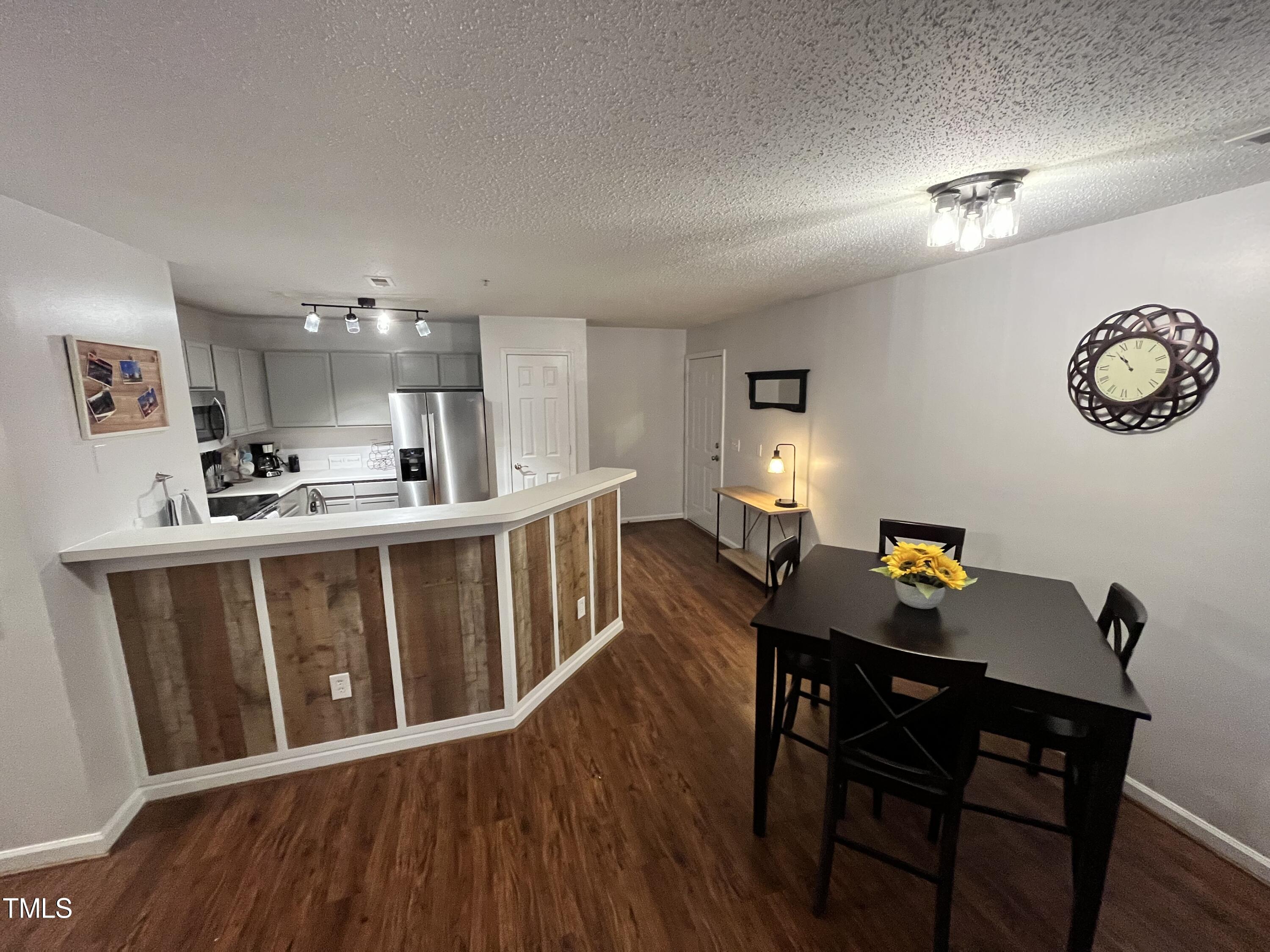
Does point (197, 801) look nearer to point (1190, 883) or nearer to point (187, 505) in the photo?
point (187, 505)

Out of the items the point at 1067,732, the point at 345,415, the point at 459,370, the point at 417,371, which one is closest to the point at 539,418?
the point at 459,370

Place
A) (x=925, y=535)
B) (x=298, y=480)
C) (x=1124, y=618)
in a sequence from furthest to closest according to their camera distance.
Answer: (x=298, y=480)
(x=925, y=535)
(x=1124, y=618)

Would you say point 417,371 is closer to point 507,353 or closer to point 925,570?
point 507,353

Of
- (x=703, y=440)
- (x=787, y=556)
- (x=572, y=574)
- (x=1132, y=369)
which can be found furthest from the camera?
(x=703, y=440)

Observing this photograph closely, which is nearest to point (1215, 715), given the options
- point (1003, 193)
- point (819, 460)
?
point (1003, 193)

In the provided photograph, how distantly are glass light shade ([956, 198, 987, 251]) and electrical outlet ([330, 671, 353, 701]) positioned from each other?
295cm

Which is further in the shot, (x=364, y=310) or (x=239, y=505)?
(x=364, y=310)

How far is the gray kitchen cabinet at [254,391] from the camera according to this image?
4039 mm

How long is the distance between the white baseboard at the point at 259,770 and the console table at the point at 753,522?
6.38 feet

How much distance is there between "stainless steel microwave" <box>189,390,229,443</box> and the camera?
3.38 m

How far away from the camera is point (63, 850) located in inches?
69.5

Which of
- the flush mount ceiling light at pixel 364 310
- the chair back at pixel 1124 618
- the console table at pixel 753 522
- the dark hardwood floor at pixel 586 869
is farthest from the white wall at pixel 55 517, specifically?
the console table at pixel 753 522

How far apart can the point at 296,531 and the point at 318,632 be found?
0.48 metres

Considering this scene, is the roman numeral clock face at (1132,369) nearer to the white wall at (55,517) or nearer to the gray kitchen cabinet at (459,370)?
the white wall at (55,517)
